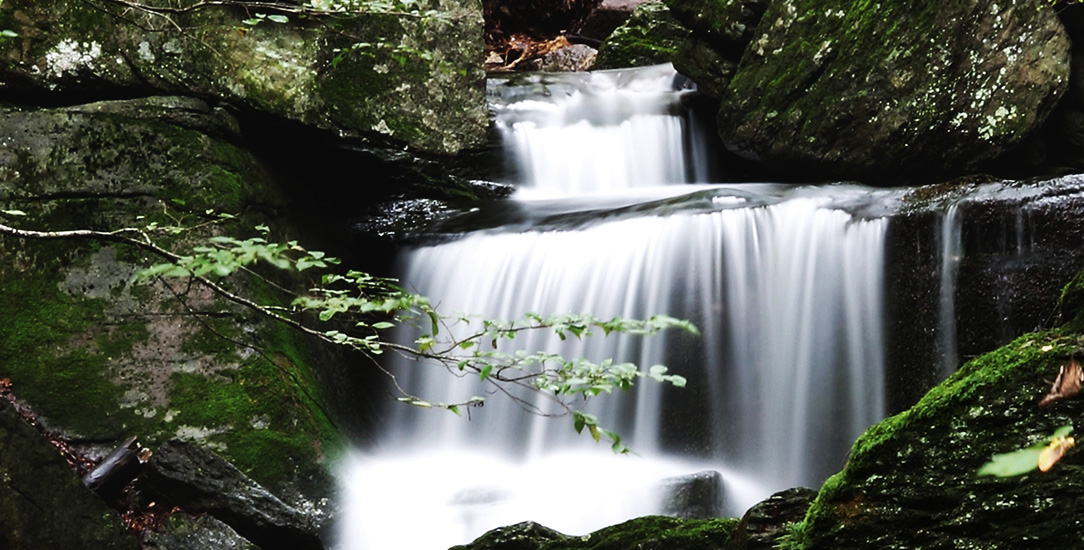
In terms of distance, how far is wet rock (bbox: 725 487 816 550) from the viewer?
2.60 m

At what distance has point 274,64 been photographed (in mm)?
5246

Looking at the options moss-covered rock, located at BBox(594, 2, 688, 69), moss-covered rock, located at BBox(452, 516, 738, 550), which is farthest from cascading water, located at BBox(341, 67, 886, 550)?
moss-covered rock, located at BBox(594, 2, 688, 69)

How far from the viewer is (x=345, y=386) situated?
5.55 meters

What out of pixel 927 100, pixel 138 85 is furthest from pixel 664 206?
pixel 138 85

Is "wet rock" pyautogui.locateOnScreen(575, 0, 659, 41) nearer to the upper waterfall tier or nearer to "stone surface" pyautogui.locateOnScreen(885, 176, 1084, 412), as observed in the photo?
the upper waterfall tier

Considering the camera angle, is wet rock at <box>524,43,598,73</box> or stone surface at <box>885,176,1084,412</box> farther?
wet rock at <box>524,43,598,73</box>

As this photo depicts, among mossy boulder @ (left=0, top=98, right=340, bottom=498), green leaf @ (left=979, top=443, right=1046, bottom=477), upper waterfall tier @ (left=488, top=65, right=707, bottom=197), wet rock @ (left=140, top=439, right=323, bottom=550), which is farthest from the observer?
upper waterfall tier @ (left=488, top=65, right=707, bottom=197)

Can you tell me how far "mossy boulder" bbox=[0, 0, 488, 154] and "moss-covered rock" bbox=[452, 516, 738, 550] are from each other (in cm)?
250

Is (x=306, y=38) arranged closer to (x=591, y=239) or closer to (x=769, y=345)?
(x=591, y=239)

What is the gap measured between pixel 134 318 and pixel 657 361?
301 cm

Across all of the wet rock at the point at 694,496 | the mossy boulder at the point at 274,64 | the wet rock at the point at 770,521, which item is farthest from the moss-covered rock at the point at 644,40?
the wet rock at the point at 770,521

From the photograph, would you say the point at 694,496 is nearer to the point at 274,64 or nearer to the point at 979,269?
the point at 979,269

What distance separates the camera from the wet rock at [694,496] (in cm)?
442

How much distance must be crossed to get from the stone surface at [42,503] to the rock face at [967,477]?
2787 mm
